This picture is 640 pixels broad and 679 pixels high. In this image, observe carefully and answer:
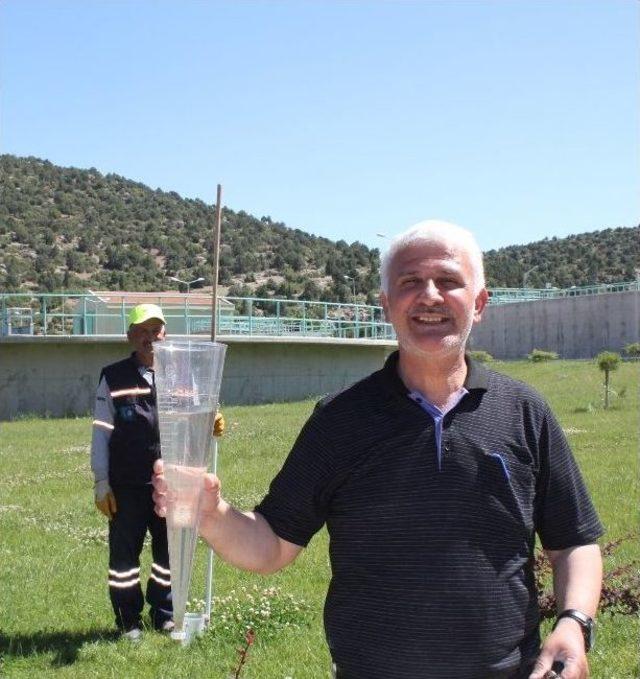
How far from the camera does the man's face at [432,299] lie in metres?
2.60

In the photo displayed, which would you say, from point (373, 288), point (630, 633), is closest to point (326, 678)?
point (630, 633)

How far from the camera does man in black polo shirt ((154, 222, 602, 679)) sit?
2447mm

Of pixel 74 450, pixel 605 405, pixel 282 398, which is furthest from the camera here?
pixel 282 398

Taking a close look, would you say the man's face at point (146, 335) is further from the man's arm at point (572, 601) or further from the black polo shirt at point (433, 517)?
the man's arm at point (572, 601)

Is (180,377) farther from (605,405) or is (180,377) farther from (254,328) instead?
(254,328)

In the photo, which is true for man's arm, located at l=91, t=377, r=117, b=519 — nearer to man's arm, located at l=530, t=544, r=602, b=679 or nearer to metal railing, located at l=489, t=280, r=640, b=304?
man's arm, located at l=530, t=544, r=602, b=679

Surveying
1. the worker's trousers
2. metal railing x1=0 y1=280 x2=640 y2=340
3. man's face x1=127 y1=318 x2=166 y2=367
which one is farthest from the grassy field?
metal railing x1=0 y1=280 x2=640 y2=340

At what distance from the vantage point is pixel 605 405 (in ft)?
71.5

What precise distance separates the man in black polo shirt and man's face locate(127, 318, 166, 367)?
341cm

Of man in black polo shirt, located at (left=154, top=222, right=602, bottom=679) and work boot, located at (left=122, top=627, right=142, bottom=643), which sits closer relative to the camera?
man in black polo shirt, located at (left=154, top=222, right=602, bottom=679)

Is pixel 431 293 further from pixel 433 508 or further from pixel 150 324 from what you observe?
pixel 150 324

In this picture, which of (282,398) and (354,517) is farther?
(282,398)

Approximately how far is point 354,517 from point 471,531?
0.32m

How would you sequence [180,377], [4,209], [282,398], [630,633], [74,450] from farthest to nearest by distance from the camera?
1. [4,209]
2. [282,398]
3. [74,450]
4. [630,633]
5. [180,377]
